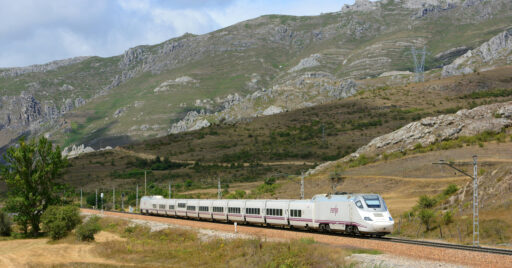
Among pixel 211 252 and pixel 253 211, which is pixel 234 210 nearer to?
pixel 253 211

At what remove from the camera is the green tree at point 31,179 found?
5534cm

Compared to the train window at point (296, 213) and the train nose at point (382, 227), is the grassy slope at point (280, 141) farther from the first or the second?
the train nose at point (382, 227)

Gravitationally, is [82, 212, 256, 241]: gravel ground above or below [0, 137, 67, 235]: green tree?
below

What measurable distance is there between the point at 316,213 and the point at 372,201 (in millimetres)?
5199

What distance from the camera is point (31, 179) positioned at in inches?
2202

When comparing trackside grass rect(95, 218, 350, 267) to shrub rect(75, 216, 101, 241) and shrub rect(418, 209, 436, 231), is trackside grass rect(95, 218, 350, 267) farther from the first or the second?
shrub rect(418, 209, 436, 231)

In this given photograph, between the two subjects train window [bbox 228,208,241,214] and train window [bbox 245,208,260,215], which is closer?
train window [bbox 245,208,260,215]

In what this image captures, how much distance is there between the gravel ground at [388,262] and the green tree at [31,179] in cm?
4249

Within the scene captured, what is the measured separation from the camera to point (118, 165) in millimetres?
139625

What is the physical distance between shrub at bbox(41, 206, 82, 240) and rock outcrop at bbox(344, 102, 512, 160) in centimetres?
4851

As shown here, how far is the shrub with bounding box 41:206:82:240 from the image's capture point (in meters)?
51.5

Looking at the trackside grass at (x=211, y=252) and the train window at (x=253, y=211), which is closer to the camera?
the trackside grass at (x=211, y=252)

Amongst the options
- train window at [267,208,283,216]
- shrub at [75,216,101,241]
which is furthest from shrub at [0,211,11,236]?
train window at [267,208,283,216]

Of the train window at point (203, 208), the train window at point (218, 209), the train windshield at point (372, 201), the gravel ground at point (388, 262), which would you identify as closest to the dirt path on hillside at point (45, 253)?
the train window at point (203, 208)
